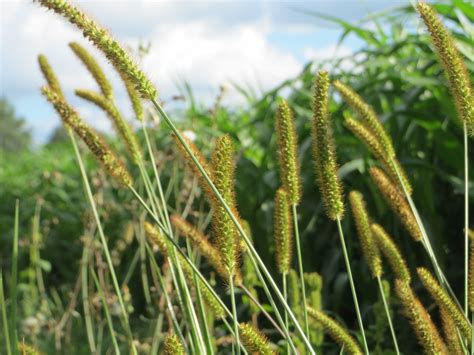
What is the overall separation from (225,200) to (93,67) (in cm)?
81

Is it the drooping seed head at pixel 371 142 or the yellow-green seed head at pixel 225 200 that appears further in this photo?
the drooping seed head at pixel 371 142

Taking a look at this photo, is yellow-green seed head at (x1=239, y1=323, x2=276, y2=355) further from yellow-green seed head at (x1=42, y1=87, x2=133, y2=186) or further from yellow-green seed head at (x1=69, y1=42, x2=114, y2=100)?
yellow-green seed head at (x1=69, y1=42, x2=114, y2=100)

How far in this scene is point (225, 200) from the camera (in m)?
1.34

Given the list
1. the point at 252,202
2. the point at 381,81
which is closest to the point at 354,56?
the point at 381,81

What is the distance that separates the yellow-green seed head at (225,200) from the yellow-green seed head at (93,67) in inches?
29.5

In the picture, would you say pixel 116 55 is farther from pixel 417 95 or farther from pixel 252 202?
pixel 252 202

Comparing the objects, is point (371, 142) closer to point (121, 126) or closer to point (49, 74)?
point (121, 126)

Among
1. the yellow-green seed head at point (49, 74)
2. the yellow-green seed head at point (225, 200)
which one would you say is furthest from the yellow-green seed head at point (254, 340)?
the yellow-green seed head at point (49, 74)

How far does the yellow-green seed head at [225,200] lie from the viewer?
1340 mm

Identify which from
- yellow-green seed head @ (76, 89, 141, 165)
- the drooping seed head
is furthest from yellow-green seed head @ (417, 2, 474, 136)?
yellow-green seed head @ (76, 89, 141, 165)

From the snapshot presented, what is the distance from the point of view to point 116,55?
123cm

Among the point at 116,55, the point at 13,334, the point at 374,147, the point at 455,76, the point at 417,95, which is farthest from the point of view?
the point at 417,95

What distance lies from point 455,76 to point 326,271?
2156mm

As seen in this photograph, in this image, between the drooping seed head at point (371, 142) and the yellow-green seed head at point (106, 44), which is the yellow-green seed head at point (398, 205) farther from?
the yellow-green seed head at point (106, 44)
